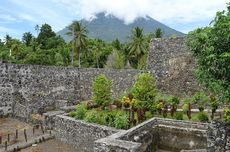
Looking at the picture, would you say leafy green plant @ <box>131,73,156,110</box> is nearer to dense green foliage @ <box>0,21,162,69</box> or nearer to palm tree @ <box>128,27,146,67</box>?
dense green foliage @ <box>0,21,162,69</box>

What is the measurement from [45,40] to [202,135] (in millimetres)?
40640

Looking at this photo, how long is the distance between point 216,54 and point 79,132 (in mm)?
8327

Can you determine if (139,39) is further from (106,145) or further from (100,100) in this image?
(106,145)

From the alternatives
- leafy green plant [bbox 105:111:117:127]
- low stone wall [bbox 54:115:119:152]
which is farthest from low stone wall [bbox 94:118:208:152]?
leafy green plant [bbox 105:111:117:127]

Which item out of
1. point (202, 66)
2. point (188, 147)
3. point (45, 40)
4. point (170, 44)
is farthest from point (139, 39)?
point (202, 66)

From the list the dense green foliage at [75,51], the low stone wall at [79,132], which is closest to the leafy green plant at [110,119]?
the low stone wall at [79,132]

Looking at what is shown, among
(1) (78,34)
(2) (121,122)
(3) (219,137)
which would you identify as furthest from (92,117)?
(1) (78,34)

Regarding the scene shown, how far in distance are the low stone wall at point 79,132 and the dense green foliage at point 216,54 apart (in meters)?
5.66

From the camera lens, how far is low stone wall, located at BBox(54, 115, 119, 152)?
39.1 ft

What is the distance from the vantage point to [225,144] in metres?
6.83

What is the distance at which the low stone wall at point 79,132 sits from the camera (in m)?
11.9

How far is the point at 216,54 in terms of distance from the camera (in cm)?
614

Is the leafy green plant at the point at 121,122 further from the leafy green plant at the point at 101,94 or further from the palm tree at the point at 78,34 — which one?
the palm tree at the point at 78,34

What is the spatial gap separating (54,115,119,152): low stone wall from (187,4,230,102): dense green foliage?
223 inches
